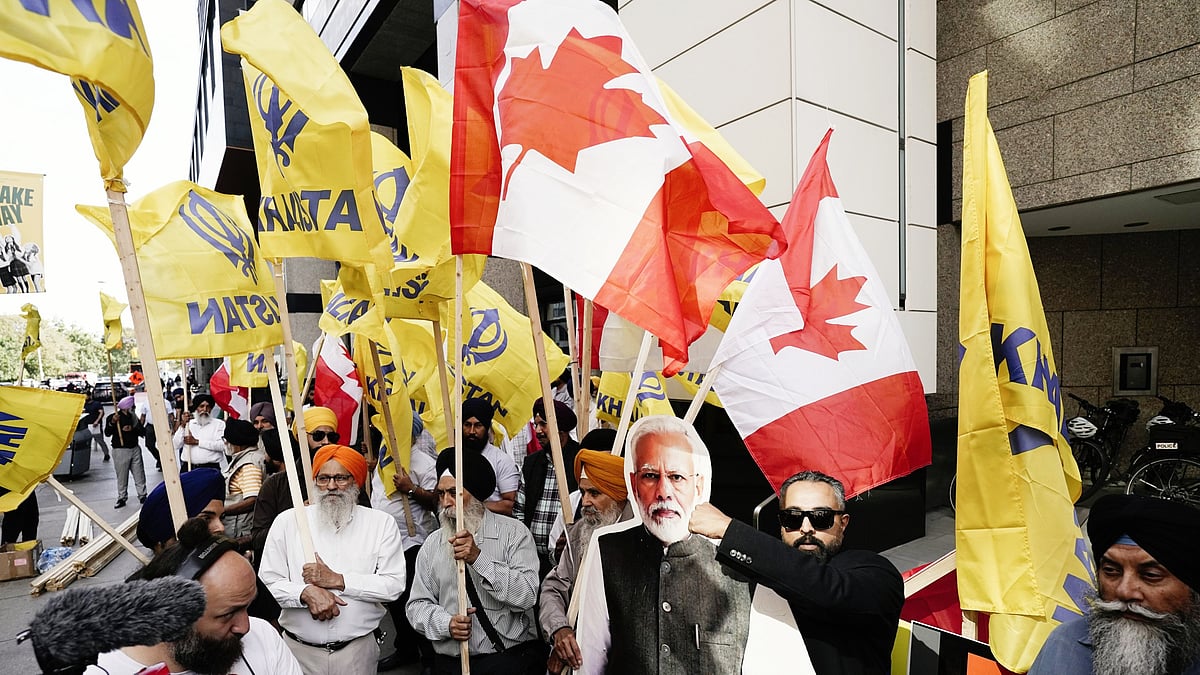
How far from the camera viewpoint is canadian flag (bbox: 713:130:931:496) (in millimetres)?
2691

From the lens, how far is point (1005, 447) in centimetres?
250

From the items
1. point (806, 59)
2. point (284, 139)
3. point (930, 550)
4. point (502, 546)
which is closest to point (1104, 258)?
point (930, 550)

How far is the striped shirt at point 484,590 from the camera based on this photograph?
120 inches

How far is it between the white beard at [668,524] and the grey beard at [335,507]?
1.82 metres

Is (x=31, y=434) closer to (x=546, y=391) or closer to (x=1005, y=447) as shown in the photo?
(x=546, y=391)

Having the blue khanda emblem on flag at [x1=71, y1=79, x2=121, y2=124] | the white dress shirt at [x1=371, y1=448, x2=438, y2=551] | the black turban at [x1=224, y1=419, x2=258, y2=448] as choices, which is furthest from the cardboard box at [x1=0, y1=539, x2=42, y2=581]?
the blue khanda emblem on flag at [x1=71, y1=79, x2=121, y2=124]

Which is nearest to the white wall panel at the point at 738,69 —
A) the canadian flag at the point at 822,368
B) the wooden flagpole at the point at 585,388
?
the canadian flag at the point at 822,368

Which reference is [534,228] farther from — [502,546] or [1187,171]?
[1187,171]

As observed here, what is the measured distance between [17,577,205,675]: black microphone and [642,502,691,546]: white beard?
4.04ft

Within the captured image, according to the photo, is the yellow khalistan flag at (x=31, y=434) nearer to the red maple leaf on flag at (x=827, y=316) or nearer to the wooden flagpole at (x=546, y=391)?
the wooden flagpole at (x=546, y=391)

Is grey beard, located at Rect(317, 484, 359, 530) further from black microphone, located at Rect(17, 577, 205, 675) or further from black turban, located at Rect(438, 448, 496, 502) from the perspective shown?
black microphone, located at Rect(17, 577, 205, 675)

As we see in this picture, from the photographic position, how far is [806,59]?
5395mm

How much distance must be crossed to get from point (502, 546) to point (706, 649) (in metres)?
1.56

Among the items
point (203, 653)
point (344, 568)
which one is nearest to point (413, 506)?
point (344, 568)
